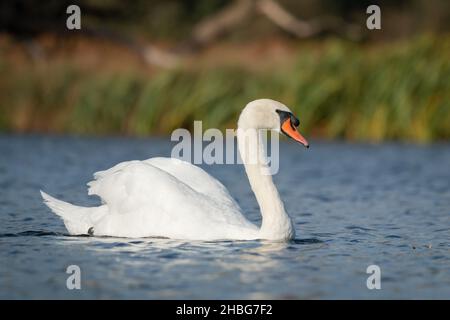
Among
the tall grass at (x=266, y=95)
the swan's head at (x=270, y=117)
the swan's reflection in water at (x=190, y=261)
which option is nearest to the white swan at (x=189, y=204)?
the swan's head at (x=270, y=117)

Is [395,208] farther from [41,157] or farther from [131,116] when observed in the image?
[131,116]

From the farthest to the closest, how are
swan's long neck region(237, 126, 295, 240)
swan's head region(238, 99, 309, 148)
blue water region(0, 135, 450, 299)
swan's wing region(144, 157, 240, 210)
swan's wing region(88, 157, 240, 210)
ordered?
swan's wing region(144, 157, 240, 210), swan's wing region(88, 157, 240, 210), swan's head region(238, 99, 309, 148), swan's long neck region(237, 126, 295, 240), blue water region(0, 135, 450, 299)

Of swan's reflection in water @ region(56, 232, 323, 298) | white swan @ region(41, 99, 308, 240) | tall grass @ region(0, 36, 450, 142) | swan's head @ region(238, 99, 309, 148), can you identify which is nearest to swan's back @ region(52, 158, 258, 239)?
white swan @ region(41, 99, 308, 240)

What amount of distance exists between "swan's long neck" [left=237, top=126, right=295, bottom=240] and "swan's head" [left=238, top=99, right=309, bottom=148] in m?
0.10

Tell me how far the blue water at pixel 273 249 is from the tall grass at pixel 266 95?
4.34m

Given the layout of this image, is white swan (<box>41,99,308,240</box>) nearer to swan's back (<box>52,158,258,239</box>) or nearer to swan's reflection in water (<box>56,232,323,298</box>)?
swan's back (<box>52,158,258,239</box>)

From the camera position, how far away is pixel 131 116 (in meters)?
23.8

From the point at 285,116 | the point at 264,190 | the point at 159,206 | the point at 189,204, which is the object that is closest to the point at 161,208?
the point at 159,206

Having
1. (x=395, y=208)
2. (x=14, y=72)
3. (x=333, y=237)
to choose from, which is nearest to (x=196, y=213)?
(x=333, y=237)

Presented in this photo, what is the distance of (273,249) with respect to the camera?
972 cm

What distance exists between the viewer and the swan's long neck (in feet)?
32.7

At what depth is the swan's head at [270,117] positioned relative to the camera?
10.2m

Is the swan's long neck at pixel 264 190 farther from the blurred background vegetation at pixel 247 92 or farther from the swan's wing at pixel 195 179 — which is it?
the blurred background vegetation at pixel 247 92
